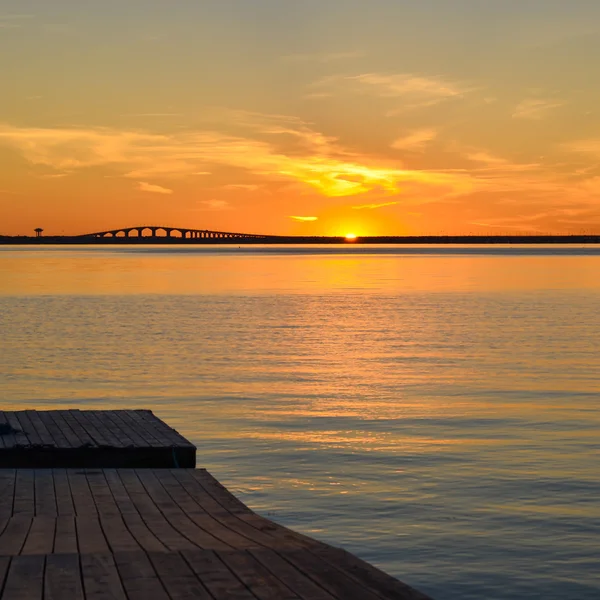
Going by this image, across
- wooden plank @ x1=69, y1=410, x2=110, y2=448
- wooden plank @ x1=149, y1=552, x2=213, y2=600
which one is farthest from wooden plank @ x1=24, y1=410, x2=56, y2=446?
wooden plank @ x1=149, y1=552, x2=213, y2=600

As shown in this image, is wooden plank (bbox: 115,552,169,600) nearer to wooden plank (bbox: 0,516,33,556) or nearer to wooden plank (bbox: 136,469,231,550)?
wooden plank (bbox: 136,469,231,550)

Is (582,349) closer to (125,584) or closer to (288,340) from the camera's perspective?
(288,340)

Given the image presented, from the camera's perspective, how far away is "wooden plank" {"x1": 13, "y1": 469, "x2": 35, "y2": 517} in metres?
11.4

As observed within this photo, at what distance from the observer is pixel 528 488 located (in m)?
15.8

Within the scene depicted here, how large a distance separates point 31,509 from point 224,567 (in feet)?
11.5

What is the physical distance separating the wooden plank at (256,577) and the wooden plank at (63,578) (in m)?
1.27

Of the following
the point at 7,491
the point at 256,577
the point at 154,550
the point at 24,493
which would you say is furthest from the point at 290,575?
the point at 7,491

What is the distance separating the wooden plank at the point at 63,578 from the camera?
792 cm

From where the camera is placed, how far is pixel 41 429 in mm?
16547

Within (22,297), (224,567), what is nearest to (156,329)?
(22,297)

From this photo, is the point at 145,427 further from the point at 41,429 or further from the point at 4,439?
the point at 4,439

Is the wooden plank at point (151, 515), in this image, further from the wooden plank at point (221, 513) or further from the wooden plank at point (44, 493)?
the wooden plank at point (44, 493)

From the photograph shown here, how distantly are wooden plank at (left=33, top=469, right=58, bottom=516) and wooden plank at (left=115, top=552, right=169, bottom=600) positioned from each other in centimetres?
246

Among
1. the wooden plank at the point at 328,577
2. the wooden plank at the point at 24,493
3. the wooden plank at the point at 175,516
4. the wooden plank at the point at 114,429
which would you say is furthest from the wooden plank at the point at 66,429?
the wooden plank at the point at 328,577
